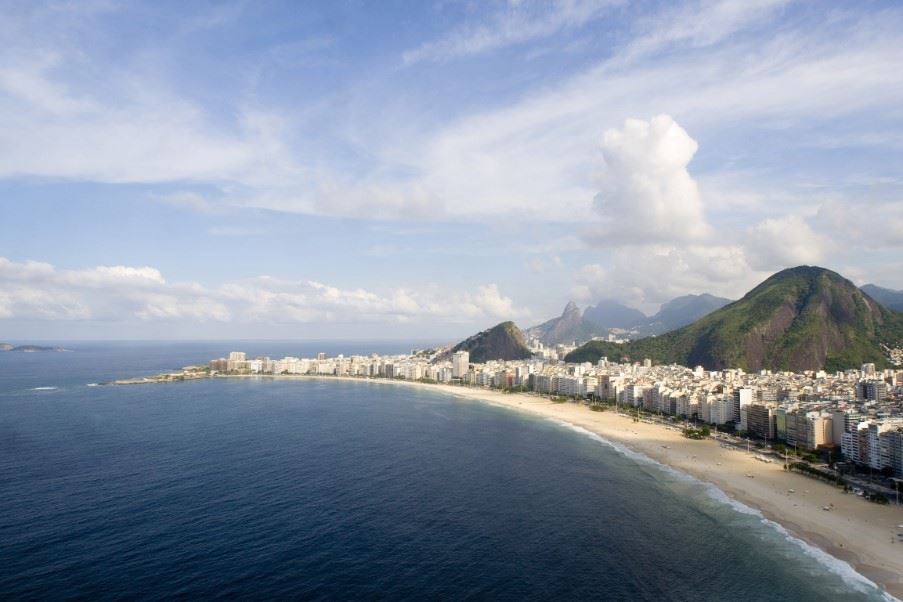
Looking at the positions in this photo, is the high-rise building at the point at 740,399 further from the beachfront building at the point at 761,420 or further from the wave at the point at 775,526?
the wave at the point at 775,526

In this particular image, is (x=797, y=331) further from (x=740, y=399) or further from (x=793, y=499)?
(x=793, y=499)

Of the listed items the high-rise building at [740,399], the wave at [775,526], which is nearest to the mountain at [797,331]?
the high-rise building at [740,399]

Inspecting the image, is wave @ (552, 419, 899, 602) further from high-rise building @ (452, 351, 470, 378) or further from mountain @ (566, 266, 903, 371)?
Result: mountain @ (566, 266, 903, 371)

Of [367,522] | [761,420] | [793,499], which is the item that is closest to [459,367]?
[761,420]

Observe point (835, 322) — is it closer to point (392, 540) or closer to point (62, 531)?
point (392, 540)

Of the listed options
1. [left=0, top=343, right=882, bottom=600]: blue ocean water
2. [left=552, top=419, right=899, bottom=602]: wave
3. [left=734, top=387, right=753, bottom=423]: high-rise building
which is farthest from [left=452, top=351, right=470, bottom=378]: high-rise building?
[left=552, top=419, right=899, bottom=602]: wave

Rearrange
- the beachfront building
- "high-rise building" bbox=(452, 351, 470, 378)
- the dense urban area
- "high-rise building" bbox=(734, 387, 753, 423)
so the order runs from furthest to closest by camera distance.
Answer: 1. "high-rise building" bbox=(452, 351, 470, 378)
2. "high-rise building" bbox=(734, 387, 753, 423)
3. the beachfront building
4. the dense urban area

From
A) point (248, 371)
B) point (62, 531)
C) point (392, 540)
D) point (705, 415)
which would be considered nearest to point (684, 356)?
point (705, 415)
